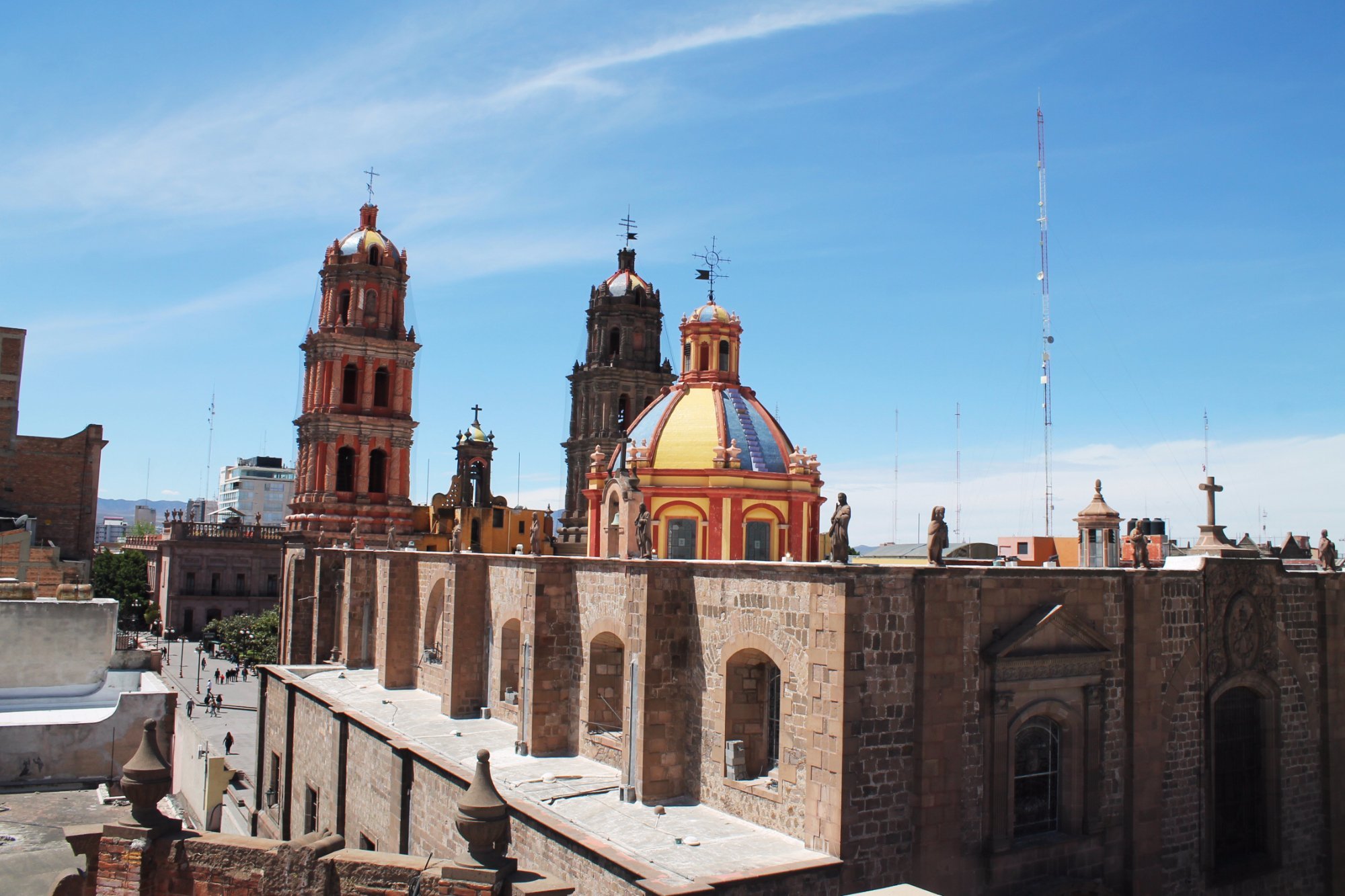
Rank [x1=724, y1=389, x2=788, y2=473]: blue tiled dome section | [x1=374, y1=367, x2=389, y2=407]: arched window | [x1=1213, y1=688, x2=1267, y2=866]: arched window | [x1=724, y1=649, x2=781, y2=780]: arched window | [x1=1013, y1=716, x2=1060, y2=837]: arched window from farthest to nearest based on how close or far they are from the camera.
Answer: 1. [x1=374, y1=367, x2=389, y2=407]: arched window
2. [x1=724, y1=389, x2=788, y2=473]: blue tiled dome section
3. [x1=1213, y1=688, x2=1267, y2=866]: arched window
4. [x1=724, y1=649, x2=781, y2=780]: arched window
5. [x1=1013, y1=716, x2=1060, y2=837]: arched window

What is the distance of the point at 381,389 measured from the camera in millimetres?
43188

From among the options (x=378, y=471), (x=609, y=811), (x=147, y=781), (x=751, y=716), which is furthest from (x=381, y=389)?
(x=147, y=781)

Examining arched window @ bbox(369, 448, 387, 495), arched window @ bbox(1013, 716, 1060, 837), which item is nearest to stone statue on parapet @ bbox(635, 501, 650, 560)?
arched window @ bbox(1013, 716, 1060, 837)

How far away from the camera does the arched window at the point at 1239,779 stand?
16016 mm

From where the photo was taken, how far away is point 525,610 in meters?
19.1

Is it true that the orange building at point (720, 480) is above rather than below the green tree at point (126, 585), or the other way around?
above

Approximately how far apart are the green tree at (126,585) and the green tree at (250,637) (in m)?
10.7

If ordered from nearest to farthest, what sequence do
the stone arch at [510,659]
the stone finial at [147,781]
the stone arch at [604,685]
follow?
1. the stone finial at [147,781]
2. the stone arch at [604,685]
3. the stone arch at [510,659]

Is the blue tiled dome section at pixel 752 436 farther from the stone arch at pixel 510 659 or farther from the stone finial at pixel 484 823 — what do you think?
the stone finial at pixel 484 823

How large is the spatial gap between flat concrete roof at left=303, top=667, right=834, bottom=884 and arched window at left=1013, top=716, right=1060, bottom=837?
3.26 meters

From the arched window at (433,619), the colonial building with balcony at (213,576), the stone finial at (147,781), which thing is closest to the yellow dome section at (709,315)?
the arched window at (433,619)

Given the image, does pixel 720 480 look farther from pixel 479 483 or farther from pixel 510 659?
pixel 479 483

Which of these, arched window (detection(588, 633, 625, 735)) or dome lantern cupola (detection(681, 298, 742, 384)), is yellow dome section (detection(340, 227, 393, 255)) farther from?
arched window (detection(588, 633, 625, 735))

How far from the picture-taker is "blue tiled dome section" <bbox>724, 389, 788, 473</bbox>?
2786 centimetres
